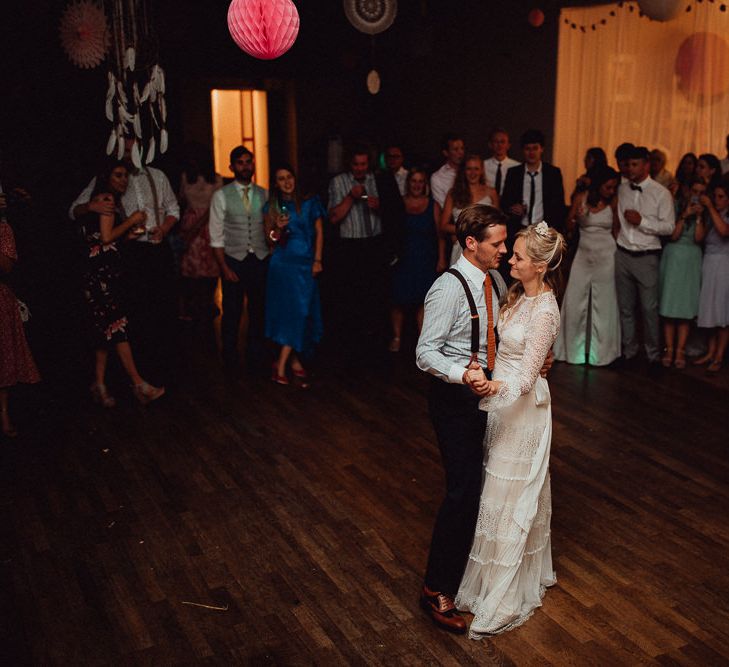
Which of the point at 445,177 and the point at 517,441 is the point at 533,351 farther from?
the point at 445,177

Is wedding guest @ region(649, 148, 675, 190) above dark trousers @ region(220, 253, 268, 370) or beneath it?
above

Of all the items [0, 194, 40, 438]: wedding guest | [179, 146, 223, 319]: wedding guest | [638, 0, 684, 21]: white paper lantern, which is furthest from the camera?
[179, 146, 223, 319]: wedding guest

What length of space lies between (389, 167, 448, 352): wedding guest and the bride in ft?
10.5

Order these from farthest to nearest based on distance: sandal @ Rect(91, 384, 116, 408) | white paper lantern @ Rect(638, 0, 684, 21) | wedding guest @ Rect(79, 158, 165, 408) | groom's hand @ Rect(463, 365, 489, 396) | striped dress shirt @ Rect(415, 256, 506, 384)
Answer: white paper lantern @ Rect(638, 0, 684, 21)
sandal @ Rect(91, 384, 116, 408)
wedding guest @ Rect(79, 158, 165, 408)
striped dress shirt @ Rect(415, 256, 506, 384)
groom's hand @ Rect(463, 365, 489, 396)

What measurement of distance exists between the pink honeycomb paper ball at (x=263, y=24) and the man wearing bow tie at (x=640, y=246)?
2706mm

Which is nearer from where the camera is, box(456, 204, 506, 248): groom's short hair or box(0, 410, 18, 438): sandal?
box(456, 204, 506, 248): groom's short hair

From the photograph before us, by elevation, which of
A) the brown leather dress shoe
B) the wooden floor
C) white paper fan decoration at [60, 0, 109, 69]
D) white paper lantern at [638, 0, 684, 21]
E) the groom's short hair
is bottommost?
the wooden floor

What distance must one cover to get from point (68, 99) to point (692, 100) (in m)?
5.47

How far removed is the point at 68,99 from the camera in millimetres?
6977

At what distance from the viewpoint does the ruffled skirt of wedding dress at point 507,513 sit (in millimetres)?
2932

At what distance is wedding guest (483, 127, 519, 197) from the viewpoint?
639 cm

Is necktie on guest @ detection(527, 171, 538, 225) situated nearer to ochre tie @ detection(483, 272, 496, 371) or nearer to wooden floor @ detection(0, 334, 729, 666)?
wooden floor @ detection(0, 334, 729, 666)

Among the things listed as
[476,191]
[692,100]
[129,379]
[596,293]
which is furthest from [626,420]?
[692,100]

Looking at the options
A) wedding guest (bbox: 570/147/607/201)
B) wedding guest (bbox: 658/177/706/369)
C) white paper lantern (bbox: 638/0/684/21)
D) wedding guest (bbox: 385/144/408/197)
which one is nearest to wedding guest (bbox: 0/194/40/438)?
wedding guest (bbox: 385/144/408/197)
